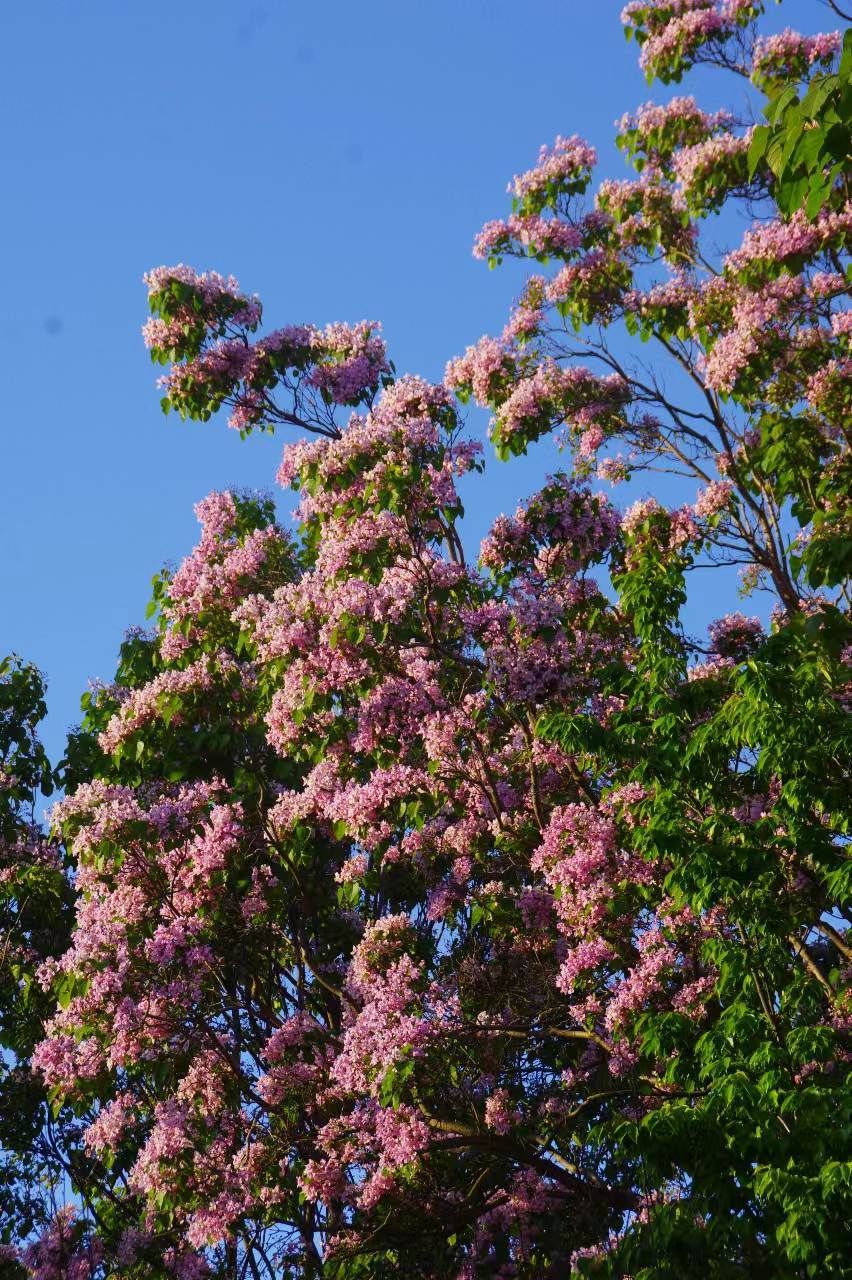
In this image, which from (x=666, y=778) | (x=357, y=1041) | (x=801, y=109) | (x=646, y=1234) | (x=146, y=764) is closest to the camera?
(x=801, y=109)

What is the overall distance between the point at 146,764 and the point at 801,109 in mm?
10770

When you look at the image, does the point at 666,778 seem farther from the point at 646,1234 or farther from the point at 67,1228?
the point at 67,1228

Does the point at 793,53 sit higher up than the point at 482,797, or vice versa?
the point at 793,53

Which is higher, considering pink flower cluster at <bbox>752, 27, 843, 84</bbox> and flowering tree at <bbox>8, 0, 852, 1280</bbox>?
pink flower cluster at <bbox>752, 27, 843, 84</bbox>

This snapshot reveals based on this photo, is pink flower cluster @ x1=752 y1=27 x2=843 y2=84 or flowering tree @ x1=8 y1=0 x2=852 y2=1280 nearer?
flowering tree @ x1=8 y1=0 x2=852 y2=1280

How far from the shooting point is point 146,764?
13891 millimetres

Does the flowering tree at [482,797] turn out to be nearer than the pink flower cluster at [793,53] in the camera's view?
Yes

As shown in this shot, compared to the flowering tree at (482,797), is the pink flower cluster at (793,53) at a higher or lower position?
higher

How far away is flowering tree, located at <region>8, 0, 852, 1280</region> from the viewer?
10047 mm

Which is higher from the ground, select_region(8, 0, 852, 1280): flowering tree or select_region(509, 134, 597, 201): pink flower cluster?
select_region(509, 134, 597, 201): pink flower cluster

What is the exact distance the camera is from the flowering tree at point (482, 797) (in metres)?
10.0

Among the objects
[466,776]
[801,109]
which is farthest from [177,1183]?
[801,109]

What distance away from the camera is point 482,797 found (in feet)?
41.3

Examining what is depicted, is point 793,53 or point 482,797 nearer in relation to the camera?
point 482,797
